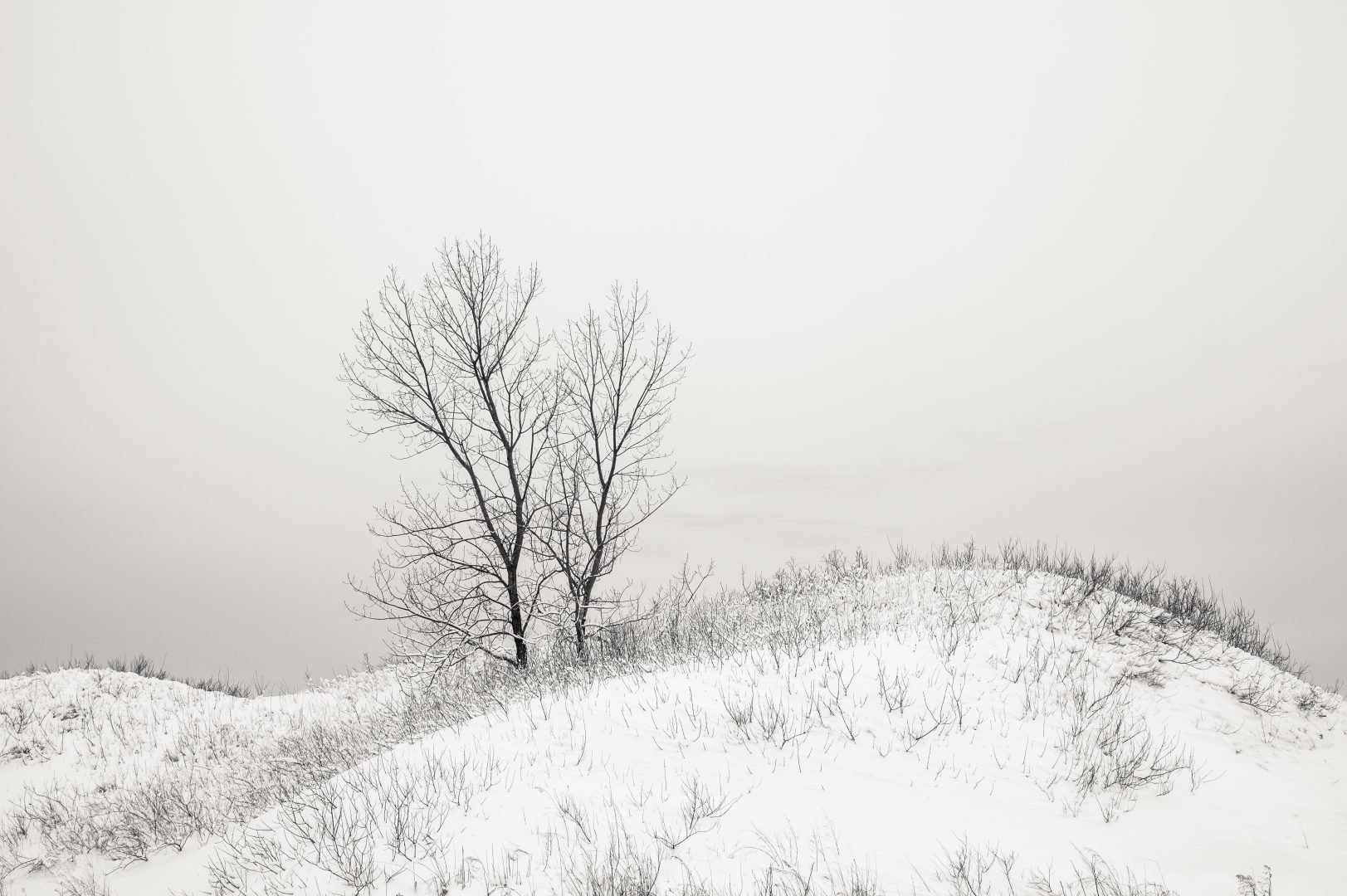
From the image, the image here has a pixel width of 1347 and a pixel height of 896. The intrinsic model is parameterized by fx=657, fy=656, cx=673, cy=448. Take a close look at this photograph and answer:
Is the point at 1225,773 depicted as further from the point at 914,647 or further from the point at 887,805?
the point at 887,805

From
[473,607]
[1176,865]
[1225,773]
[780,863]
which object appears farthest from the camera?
[473,607]

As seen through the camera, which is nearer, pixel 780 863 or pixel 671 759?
pixel 780 863

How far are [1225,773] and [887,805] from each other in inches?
186

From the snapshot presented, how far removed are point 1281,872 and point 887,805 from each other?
3000 millimetres

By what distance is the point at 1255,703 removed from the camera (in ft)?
30.9

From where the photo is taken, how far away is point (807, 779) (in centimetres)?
562

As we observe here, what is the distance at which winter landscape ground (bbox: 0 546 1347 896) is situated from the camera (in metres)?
4.71

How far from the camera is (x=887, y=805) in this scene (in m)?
5.31

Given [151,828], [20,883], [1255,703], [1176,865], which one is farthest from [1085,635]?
[20,883]

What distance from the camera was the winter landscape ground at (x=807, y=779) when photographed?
4.71m

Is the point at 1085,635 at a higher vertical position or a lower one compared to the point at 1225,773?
higher

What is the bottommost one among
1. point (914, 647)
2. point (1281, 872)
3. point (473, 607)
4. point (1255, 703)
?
point (1255, 703)

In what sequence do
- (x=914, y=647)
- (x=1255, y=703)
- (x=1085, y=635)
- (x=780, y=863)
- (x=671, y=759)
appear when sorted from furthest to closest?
(x=1085, y=635) < (x=1255, y=703) < (x=914, y=647) < (x=671, y=759) < (x=780, y=863)

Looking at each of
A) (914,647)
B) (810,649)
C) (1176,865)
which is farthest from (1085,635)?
(1176,865)
